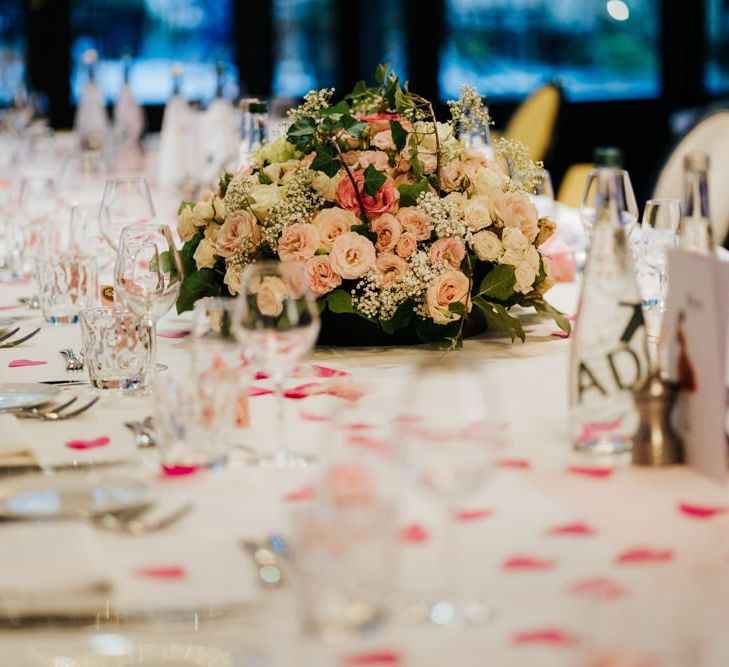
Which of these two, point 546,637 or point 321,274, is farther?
point 321,274

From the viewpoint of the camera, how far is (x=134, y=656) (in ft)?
2.92

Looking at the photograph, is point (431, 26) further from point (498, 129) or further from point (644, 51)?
point (644, 51)

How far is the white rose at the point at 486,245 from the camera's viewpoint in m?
1.75

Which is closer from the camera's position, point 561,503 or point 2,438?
point 561,503

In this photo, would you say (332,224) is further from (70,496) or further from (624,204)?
(70,496)

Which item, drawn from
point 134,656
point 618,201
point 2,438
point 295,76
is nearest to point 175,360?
point 2,438

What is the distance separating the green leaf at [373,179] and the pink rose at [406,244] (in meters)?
0.07

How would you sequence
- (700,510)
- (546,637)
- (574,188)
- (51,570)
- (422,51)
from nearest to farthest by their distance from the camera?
(546,637), (51,570), (700,510), (574,188), (422,51)

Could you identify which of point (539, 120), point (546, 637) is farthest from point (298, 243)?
point (539, 120)

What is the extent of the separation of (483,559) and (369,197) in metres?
0.79

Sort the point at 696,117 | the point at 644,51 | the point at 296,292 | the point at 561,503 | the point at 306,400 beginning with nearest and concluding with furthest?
the point at 561,503 → the point at 296,292 → the point at 306,400 → the point at 696,117 → the point at 644,51

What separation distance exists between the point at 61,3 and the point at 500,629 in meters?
7.20

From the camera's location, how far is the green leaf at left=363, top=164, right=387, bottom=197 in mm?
1728

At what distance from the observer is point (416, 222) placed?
68.4 inches
